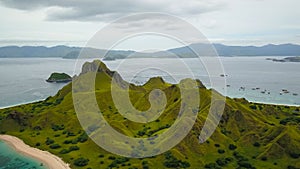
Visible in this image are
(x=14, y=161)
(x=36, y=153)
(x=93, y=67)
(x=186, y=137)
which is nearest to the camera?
(x=14, y=161)

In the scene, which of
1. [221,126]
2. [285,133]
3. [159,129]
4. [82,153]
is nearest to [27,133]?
[82,153]

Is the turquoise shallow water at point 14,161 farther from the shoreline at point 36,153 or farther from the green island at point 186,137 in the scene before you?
the green island at point 186,137

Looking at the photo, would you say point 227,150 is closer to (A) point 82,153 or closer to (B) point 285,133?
(B) point 285,133

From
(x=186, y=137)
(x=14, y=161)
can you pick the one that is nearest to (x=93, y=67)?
(x=14, y=161)

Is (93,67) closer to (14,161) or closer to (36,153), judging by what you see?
(36,153)

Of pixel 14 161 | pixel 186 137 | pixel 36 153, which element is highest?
pixel 186 137

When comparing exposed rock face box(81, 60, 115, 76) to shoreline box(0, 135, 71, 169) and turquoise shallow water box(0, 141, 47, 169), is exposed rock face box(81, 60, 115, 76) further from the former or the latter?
turquoise shallow water box(0, 141, 47, 169)
